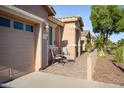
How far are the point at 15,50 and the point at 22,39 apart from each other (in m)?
0.87

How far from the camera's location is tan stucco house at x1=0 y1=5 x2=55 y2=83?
7433 mm

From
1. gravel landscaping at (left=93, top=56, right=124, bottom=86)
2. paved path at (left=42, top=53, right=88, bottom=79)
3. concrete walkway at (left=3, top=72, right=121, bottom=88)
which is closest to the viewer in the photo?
concrete walkway at (left=3, top=72, right=121, bottom=88)

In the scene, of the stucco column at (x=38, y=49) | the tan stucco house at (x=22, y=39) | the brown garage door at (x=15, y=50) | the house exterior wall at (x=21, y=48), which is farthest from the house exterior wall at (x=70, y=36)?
the brown garage door at (x=15, y=50)

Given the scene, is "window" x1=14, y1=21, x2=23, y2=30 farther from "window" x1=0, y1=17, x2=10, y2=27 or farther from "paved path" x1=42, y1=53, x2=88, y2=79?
"paved path" x1=42, y1=53, x2=88, y2=79

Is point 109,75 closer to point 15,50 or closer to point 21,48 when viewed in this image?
point 21,48

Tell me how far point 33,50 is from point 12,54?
2.26 metres

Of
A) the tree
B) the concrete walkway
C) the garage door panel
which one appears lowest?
the concrete walkway

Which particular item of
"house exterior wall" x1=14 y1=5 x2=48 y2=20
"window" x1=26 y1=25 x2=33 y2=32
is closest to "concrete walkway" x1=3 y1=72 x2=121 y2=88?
"window" x1=26 y1=25 x2=33 y2=32

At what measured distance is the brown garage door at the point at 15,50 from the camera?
7383 millimetres

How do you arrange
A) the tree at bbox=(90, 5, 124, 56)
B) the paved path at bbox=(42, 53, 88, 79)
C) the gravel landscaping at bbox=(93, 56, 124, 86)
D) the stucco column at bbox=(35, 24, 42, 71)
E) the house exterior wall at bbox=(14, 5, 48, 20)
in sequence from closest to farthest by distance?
the gravel landscaping at bbox=(93, 56, 124, 86) → the house exterior wall at bbox=(14, 5, 48, 20) → the paved path at bbox=(42, 53, 88, 79) → the stucco column at bbox=(35, 24, 42, 71) → the tree at bbox=(90, 5, 124, 56)

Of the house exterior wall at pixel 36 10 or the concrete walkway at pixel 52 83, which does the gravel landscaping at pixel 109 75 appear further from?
the house exterior wall at pixel 36 10

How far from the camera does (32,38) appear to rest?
10133 mm
